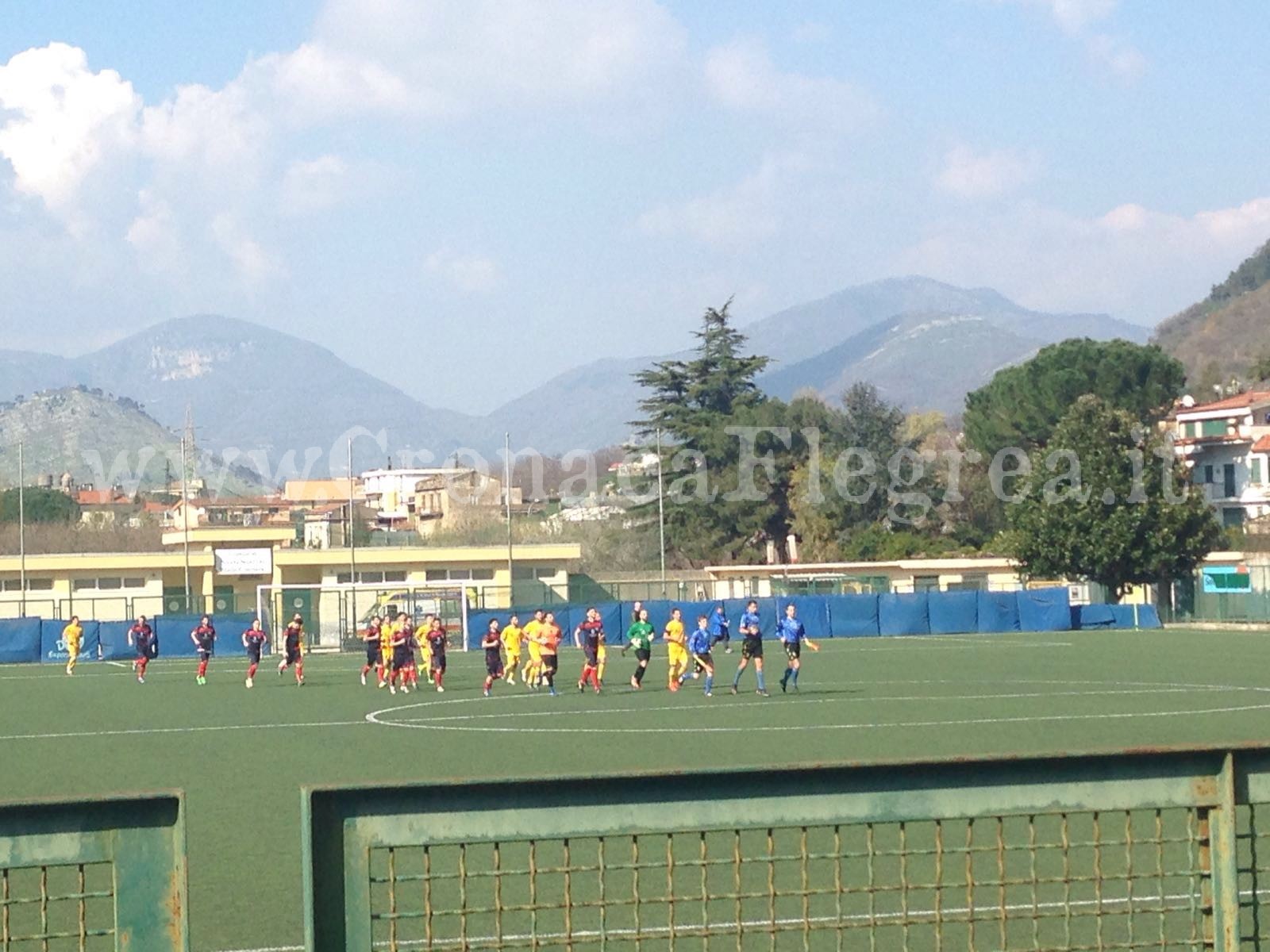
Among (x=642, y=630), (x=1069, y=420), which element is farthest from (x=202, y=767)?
(x=1069, y=420)

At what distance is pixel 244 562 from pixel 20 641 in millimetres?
20861

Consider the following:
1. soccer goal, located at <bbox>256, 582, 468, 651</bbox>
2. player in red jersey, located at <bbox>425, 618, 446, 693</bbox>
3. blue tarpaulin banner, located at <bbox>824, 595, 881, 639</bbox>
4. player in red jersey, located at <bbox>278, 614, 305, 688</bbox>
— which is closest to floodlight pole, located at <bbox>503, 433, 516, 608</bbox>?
soccer goal, located at <bbox>256, 582, 468, 651</bbox>

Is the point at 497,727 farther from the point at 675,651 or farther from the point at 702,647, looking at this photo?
the point at 675,651

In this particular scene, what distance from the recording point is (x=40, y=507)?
4811 inches

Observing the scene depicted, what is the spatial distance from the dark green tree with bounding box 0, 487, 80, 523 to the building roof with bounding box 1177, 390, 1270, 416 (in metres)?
71.5

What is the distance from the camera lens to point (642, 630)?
1393 inches

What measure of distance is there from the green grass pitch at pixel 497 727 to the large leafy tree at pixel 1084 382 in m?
39.0

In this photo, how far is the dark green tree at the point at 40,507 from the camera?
120m

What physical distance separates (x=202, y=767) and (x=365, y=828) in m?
18.0

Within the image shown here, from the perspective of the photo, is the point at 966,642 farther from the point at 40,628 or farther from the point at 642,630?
the point at 40,628

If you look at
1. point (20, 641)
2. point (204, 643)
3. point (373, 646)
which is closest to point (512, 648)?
point (373, 646)

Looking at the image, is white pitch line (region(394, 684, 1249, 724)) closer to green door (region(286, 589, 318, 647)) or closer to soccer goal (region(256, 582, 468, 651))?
soccer goal (region(256, 582, 468, 651))

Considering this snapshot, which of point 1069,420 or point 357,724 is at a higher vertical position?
point 1069,420

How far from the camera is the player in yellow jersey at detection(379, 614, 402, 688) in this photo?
3709 centimetres
